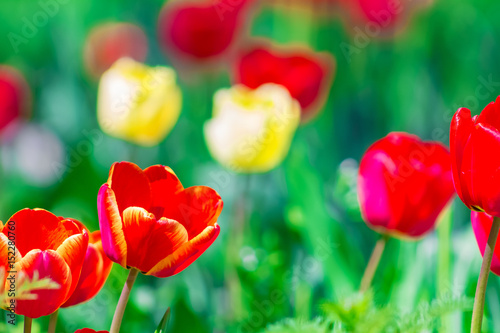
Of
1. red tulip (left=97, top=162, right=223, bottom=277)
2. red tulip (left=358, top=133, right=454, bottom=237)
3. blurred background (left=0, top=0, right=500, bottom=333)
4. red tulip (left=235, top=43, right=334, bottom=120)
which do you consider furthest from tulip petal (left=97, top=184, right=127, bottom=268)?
red tulip (left=235, top=43, right=334, bottom=120)

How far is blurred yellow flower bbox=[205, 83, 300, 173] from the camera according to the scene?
1.07 meters

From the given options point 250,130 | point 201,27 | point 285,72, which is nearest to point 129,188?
point 250,130

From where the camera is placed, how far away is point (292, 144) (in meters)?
1.48

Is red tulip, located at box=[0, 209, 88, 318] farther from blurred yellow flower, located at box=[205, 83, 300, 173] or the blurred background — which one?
blurred yellow flower, located at box=[205, 83, 300, 173]

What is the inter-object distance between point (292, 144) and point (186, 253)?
1033 mm

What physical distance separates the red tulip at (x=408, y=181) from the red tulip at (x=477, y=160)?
235 millimetres

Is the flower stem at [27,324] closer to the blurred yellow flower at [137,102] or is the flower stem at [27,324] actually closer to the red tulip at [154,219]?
the red tulip at [154,219]

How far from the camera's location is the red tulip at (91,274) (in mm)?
491

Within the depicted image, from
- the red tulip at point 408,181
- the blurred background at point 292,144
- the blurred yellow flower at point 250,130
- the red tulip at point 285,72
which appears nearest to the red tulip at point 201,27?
the blurred background at point 292,144

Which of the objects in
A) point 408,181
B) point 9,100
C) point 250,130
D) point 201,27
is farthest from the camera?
point 201,27

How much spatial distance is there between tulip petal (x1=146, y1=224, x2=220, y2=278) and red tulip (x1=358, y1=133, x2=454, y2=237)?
0.32m

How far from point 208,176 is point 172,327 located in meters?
0.59

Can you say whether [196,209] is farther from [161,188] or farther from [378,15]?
[378,15]

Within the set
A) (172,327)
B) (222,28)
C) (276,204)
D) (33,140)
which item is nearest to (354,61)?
(222,28)
